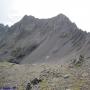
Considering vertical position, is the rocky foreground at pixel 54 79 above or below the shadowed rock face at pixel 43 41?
below

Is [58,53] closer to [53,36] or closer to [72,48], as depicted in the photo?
[72,48]

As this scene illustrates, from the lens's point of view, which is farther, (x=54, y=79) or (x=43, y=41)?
(x=43, y=41)

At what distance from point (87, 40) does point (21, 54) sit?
20715 millimetres

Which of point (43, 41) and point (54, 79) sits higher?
point (43, 41)

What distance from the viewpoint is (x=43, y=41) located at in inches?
2395

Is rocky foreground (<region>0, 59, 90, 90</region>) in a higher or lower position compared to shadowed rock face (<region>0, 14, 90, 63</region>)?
lower

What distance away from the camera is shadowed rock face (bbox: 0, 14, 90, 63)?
49469 mm

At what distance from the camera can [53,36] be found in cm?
5912

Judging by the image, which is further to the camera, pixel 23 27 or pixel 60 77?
pixel 23 27

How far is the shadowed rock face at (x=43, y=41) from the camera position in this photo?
4947 centimetres

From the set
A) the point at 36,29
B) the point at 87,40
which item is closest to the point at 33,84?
the point at 87,40

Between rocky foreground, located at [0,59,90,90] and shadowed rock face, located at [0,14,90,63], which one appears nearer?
rocky foreground, located at [0,59,90,90]

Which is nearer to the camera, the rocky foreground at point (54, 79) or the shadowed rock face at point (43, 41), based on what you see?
the rocky foreground at point (54, 79)

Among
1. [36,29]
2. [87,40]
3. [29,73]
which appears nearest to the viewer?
[29,73]
